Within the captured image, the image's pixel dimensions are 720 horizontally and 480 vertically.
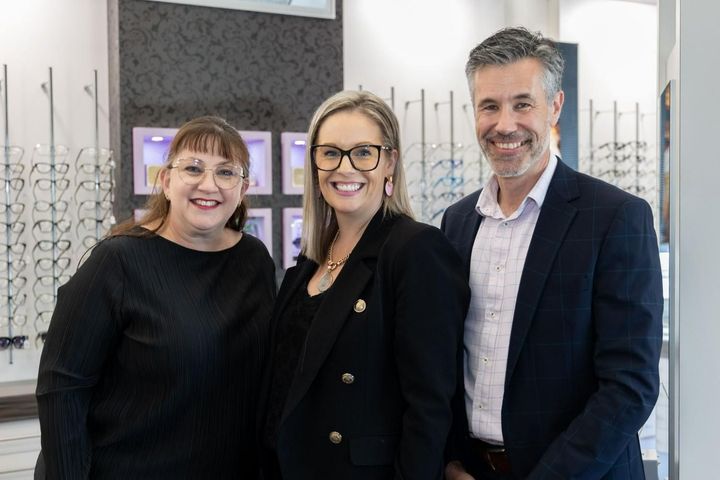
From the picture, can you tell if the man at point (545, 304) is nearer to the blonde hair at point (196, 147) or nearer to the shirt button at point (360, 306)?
the shirt button at point (360, 306)

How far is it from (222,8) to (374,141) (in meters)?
3.40

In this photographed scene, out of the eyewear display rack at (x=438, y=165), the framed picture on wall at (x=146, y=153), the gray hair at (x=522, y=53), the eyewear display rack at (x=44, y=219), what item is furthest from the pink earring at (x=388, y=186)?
the eyewear display rack at (x=438, y=165)

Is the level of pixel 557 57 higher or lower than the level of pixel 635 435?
higher

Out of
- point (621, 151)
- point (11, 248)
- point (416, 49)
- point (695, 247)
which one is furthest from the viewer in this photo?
point (621, 151)

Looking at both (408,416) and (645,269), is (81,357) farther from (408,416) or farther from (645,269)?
(645,269)

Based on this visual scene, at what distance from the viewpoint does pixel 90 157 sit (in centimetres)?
470

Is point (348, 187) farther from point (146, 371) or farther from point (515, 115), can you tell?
point (146, 371)

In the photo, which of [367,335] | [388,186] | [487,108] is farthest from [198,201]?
[487,108]

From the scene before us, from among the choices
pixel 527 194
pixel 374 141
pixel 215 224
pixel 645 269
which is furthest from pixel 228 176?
pixel 645 269

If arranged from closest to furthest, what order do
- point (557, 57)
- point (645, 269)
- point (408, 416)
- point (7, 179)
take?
point (645, 269), point (408, 416), point (557, 57), point (7, 179)

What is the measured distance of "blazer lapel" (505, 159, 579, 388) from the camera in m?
1.56

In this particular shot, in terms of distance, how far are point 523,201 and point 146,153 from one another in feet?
11.1

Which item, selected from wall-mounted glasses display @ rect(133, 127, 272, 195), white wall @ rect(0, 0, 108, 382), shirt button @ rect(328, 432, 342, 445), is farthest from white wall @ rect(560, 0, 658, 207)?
shirt button @ rect(328, 432, 342, 445)

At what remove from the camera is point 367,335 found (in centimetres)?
160
